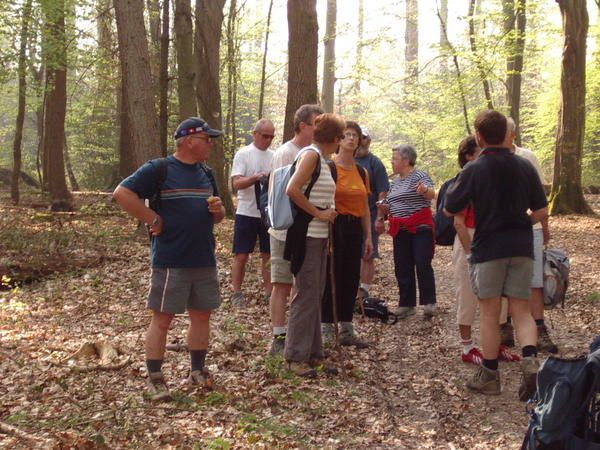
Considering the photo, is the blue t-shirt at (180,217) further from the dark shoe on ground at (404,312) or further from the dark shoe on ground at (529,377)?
the dark shoe on ground at (404,312)

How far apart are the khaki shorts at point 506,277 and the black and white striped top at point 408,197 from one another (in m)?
2.69

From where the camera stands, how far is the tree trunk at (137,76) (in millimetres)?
9812

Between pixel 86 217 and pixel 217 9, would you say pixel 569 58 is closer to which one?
pixel 217 9

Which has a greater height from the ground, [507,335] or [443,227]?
[443,227]

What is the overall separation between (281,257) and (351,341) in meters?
1.20

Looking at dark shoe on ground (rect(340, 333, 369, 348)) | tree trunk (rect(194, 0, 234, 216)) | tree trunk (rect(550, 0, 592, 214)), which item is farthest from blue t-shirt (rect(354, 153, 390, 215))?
tree trunk (rect(550, 0, 592, 214))

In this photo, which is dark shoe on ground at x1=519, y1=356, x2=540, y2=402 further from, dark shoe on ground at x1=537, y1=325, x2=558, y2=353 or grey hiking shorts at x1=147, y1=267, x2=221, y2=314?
grey hiking shorts at x1=147, y1=267, x2=221, y2=314

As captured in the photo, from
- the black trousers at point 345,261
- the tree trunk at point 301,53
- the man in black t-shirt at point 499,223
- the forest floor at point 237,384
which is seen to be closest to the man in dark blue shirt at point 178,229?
the forest floor at point 237,384

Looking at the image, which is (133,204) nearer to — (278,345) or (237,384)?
(237,384)

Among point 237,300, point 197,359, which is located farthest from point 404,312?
point 197,359

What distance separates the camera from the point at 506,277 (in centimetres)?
502

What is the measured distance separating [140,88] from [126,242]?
320 cm

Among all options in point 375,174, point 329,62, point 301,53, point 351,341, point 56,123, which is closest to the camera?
point 351,341

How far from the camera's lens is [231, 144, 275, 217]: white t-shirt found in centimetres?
767
